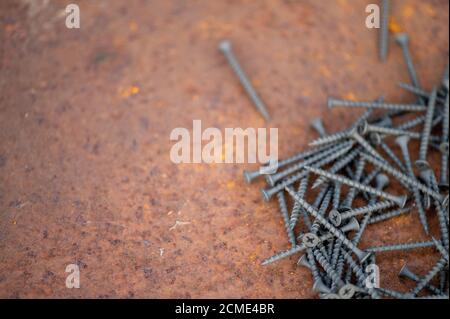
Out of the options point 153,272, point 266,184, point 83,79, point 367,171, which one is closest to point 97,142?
point 83,79

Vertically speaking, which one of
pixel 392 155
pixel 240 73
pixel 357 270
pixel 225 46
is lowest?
pixel 357 270

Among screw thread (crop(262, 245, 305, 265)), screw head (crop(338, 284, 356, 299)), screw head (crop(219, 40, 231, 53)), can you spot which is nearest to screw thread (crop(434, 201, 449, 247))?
screw head (crop(338, 284, 356, 299))

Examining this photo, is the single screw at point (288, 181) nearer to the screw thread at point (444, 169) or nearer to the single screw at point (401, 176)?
the single screw at point (401, 176)

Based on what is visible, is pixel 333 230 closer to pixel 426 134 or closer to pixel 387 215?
pixel 387 215

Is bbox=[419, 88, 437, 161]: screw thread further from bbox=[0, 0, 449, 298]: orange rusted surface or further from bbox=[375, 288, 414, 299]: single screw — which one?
bbox=[375, 288, 414, 299]: single screw

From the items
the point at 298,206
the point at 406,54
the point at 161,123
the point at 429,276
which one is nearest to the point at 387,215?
the point at 429,276

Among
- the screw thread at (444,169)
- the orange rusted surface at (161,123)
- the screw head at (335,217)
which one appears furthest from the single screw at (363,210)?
the screw thread at (444,169)
